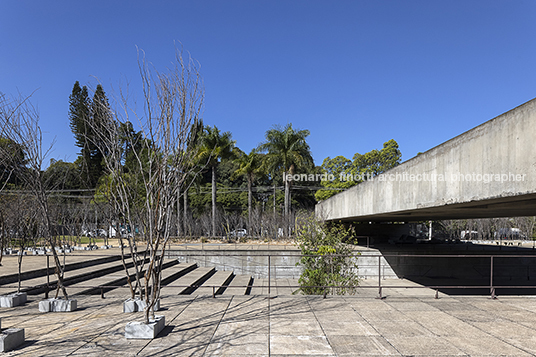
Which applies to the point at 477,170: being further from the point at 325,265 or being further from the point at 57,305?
the point at 57,305

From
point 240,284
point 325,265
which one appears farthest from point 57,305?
point 240,284

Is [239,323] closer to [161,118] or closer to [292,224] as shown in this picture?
[161,118]

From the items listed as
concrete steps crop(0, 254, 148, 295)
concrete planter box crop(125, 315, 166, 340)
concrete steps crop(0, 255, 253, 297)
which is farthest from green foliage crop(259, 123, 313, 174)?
concrete planter box crop(125, 315, 166, 340)

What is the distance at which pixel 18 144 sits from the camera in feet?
20.8

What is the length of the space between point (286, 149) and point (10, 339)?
26238 millimetres

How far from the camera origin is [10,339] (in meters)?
4.70

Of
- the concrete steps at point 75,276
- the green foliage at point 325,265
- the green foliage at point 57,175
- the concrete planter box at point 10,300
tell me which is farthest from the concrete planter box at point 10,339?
the green foliage at point 325,265

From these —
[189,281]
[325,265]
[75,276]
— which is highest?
[325,265]

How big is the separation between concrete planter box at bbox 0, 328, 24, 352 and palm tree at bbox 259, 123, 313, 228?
992 inches

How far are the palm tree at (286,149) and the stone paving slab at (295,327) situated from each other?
73.6ft

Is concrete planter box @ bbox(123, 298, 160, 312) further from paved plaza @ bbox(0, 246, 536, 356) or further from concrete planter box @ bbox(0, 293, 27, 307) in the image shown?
concrete planter box @ bbox(0, 293, 27, 307)

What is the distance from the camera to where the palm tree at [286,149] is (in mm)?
29922

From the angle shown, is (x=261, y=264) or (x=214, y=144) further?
(x=214, y=144)

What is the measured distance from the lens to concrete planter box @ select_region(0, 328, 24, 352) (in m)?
4.61
